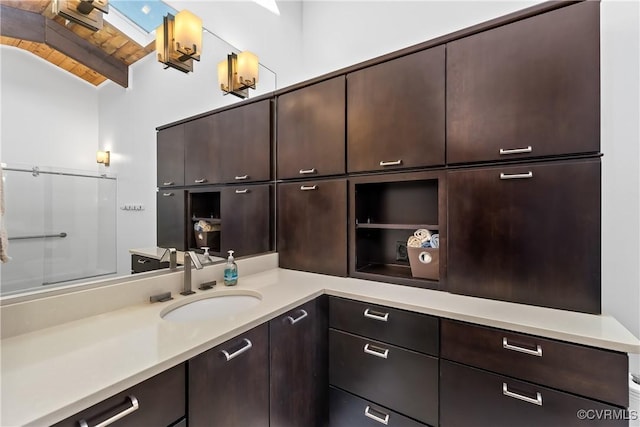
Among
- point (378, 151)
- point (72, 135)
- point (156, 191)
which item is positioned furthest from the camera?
point (378, 151)

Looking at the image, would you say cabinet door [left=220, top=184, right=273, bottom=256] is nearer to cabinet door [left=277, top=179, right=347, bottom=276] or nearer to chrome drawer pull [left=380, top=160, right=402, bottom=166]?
cabinet door [left=277, top=179, right=347, bottom=276]

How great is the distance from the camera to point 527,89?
1.21m

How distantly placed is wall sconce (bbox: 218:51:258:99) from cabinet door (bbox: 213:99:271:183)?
13 cm

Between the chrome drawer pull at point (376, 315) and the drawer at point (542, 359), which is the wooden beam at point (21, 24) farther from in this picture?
the drawer at point (542, 359)

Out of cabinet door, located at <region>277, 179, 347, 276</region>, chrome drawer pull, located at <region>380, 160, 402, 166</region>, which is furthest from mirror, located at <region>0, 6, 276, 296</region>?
chrome drawer pull, located at <region>380, 160, 402, 166</region>

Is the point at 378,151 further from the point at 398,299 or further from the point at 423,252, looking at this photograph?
the point at 398,299

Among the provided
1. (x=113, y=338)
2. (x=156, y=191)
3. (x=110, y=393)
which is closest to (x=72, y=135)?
(x=156, y=191)

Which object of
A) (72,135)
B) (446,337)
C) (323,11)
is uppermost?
(323,11)

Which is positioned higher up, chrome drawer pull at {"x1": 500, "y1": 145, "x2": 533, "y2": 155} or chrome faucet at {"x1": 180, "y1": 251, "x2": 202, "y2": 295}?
chrome drawer pull at {"x1": 500, "y1": 145, "x2": 533, "y2": 155}

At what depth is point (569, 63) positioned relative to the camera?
113 centimetres

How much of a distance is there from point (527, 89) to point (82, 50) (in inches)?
74.8

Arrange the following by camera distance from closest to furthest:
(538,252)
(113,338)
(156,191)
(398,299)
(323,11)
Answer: (113,338) < (538,252) < (398,299) < (156,191) < (323,11)

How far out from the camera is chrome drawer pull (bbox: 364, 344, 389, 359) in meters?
1.30

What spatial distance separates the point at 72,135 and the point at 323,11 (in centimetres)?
215
